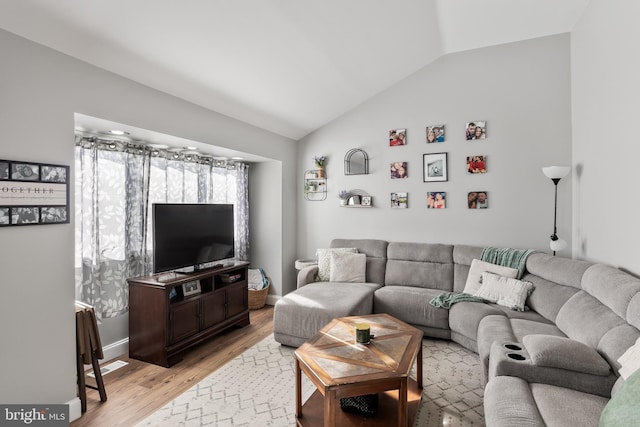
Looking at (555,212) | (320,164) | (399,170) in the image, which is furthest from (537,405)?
(320,164)

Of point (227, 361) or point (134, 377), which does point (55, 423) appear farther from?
point (227, 361)

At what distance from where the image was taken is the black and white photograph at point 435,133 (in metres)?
4.26

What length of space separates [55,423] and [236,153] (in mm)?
2871

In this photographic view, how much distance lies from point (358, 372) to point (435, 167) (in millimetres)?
3066

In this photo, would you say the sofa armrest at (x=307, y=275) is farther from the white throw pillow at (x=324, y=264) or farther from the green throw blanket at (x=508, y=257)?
the green throw blanket at (x=508, y=257)

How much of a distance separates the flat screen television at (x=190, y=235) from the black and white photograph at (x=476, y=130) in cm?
298

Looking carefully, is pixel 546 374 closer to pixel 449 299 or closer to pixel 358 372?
pixel 358 372

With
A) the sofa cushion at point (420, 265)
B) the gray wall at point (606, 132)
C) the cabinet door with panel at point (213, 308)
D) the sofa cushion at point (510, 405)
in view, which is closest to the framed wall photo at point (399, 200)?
the sofa cushion at point (420, 265)

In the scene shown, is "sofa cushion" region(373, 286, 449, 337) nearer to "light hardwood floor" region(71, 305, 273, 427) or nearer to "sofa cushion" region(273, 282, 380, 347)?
"sofa cushion" region(273, 282, 380, 347)

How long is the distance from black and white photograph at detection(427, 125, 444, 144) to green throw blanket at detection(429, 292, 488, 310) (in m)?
1.92

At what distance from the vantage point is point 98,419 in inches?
89.0

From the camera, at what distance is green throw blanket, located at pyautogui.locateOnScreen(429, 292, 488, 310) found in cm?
338

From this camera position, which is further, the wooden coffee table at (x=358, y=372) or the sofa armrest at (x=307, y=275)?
the sofa armrest at (x=307, y=275)

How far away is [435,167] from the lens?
14.1 ft
